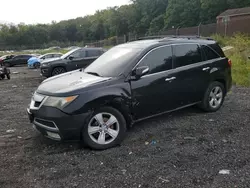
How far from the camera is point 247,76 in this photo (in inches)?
389

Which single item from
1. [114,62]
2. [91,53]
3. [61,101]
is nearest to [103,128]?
[61,101]

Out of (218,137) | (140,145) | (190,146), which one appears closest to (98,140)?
(140,145)

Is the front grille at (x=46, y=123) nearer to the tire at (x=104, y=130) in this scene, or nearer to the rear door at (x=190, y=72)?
the tire at (x=104, y=130)

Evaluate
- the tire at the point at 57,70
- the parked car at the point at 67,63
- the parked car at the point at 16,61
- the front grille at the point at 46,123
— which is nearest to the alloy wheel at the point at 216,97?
the front grille at the point at 46,123

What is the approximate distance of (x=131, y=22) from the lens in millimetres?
81688

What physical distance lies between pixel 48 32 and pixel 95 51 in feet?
369

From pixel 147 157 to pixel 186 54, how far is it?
8.33ft

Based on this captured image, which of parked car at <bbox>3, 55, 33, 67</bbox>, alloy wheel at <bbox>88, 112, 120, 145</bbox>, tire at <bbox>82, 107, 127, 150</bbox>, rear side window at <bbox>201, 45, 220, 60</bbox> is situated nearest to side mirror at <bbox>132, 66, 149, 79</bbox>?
tire at <bbox>82, 107, 127, 150</bbox>

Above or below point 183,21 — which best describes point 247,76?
below

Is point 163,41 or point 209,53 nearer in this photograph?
point 163,41

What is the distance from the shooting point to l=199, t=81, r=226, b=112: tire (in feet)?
19.4

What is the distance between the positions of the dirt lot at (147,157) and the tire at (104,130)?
A: 134mm

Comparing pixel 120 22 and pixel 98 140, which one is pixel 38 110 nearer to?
pixel 98 140

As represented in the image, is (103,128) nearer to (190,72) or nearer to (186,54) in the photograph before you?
(190,72)
